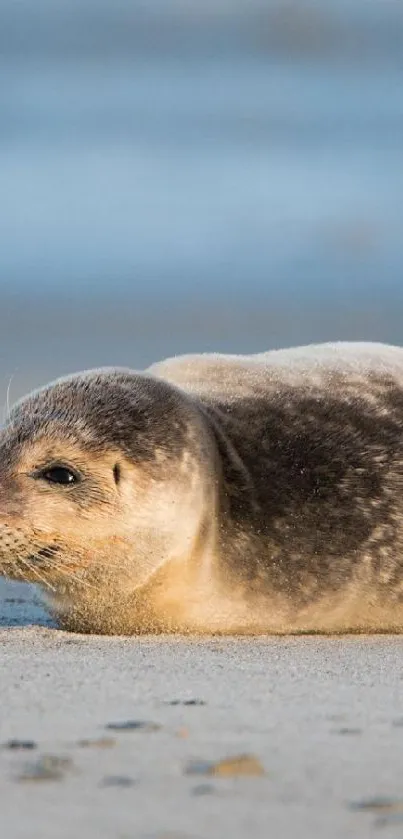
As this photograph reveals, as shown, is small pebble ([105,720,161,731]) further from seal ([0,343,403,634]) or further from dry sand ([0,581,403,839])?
seal ([0,343,403,634])

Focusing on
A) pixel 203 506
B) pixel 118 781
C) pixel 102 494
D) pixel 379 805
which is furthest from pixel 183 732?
pixel 203 506

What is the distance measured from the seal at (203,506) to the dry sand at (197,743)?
954 millimetres

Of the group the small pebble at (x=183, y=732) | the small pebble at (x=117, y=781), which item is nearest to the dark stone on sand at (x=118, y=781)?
the small pebble at (x=117, y=781)

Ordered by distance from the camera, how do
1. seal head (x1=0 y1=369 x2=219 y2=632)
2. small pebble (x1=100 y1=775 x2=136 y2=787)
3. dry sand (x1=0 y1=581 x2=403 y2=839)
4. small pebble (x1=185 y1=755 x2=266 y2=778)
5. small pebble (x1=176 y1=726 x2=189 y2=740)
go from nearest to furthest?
dry sand (x1=0 y1=581 x2=403 y2=839), small pebble (x1=100 y1=775 x2=136 y2=787), small pebble (x1=185 y1=755 x2=266 y2=778), small pebble (x1=176 y1=726 x2=189 y2=740), seal head (x1=0 y1=369 x2=219 y2=632)

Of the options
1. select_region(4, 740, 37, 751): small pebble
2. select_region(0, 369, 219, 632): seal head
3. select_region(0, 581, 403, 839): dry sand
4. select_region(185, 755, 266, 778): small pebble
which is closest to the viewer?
select_region(0, 581, 403, 839): dry sand

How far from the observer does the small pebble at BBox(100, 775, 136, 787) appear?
277 cm

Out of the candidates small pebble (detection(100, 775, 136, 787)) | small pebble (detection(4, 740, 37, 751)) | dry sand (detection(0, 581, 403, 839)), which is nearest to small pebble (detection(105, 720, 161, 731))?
dry sand (detection(0, 581, 403, 839))

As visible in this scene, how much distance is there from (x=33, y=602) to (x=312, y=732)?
480 centimetres

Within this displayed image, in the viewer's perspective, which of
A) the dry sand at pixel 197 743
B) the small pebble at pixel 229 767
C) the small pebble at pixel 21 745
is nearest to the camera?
the dry sand at pixel 197 743

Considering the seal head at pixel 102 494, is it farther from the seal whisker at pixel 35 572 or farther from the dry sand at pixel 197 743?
the dry sand at pixel 197 743

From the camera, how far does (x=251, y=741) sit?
3.21 metres

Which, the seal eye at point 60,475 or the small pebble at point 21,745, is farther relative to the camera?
the seal eye at point 60,475

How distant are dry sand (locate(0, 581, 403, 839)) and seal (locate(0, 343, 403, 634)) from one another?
0.95 meters

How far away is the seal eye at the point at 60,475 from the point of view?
5.96 metres
